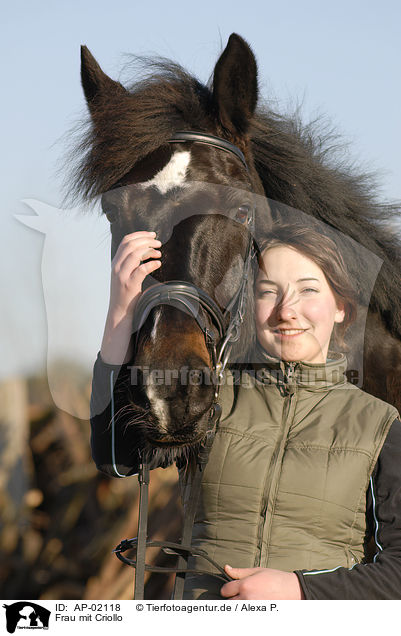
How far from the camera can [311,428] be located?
5.60 ft

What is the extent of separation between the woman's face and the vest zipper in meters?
0.07

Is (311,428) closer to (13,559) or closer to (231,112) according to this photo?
(231,112)

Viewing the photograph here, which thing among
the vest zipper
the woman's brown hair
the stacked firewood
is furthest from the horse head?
the stacked firewood

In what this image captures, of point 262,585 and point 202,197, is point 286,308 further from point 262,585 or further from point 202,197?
point 262,585

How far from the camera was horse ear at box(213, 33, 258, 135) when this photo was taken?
Result: 6.90ft

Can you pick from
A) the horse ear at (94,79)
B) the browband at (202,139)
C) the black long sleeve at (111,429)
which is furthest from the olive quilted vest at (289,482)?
the horse ear at (94,79)

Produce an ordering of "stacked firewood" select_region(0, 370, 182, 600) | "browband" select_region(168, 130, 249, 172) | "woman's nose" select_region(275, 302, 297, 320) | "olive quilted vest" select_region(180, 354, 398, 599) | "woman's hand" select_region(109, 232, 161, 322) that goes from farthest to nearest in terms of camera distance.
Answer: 1. "stacked firewood" select_region(0, 370, 182, 600)
2. "browband" select_region(168, 130, 249, 172)
3. "woman's nose" select_region(275, 302, 297, 320)
4. "woman's hand" select_region(109, 232, 161, 322)
5. "olive quilted vest" select_region(180, 354, 398, 599)

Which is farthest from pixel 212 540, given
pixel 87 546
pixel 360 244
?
pixel 87 546

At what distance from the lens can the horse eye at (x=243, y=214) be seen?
2.02m

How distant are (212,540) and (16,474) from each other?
316 cm
